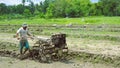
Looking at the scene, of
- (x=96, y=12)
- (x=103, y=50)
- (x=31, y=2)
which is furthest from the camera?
(x=31, y=2)

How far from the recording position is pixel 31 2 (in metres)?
108

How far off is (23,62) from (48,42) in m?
1.68

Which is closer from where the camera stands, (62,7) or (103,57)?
(103,57)

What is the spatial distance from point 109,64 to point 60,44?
3002mm

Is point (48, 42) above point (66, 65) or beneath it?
above

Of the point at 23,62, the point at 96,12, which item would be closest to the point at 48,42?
the point at 23,62

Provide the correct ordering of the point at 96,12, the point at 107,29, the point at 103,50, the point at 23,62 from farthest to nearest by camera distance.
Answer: the point at 96,12
the point at 107,29
the point at 103,50
the point at 23,62

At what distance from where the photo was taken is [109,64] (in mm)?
13742

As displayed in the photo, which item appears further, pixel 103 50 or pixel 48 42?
pixel 103 50

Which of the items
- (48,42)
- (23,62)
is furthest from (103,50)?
(23,62)

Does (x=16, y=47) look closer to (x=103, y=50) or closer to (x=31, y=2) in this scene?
(x=103, y=50)

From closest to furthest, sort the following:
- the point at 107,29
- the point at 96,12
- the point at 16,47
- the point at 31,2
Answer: the point at 16,47, the point at 107,29, the point at 96,12, the point at 31,2

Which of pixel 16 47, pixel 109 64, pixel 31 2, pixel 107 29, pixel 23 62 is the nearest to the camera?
pixel 109 64

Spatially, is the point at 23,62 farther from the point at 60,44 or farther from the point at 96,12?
the point at 96,12
